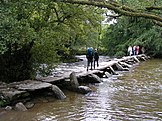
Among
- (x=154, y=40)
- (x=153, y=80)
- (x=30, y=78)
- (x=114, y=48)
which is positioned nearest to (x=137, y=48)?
(x=154, y=40)

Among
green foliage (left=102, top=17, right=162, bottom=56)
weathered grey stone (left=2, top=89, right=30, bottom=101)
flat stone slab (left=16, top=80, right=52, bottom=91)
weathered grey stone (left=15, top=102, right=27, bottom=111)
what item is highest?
green foliage (left=102, top=17, right=162, bottom=56)

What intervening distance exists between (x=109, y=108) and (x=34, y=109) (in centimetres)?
262

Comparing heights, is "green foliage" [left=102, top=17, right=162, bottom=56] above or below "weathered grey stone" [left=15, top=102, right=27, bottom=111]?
above

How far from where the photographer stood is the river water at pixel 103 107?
28.3ft

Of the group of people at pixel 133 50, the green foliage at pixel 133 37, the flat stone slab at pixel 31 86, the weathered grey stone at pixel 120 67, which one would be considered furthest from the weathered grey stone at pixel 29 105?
the group of people at pixel 133 50

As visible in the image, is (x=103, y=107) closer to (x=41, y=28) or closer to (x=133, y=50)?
(x=41, y=28)

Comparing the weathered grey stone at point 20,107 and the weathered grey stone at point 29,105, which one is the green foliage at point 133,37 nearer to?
the weathered grey stone at point 29,105

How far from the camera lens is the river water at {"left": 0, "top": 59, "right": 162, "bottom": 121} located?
8.62 meters

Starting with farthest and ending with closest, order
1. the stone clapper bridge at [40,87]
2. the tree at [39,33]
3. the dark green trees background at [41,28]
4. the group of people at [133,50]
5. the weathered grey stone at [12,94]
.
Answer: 1. the group of people at [133,50]
2. the tree at [39,33]
3. the stone clapper bridge at [40,87]
4. the weathered grey stone at [12,94]
5. the dark green trees background at [41,28]

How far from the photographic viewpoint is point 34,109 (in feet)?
31.3

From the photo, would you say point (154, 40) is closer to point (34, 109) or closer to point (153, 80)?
point (153, 80)

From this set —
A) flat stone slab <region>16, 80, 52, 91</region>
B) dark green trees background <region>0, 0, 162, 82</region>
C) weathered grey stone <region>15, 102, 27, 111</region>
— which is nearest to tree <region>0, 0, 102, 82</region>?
dark green trees background <region>0, 0, 162, 82</region>

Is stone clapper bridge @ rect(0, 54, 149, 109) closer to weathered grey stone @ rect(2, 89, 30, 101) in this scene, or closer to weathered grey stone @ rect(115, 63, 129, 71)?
weathered grey stone @ rect(2, 89, 30, 101)

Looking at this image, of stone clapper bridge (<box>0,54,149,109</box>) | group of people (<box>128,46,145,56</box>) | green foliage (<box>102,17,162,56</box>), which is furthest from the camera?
group of people (<box>128,46,145,56</box>)
